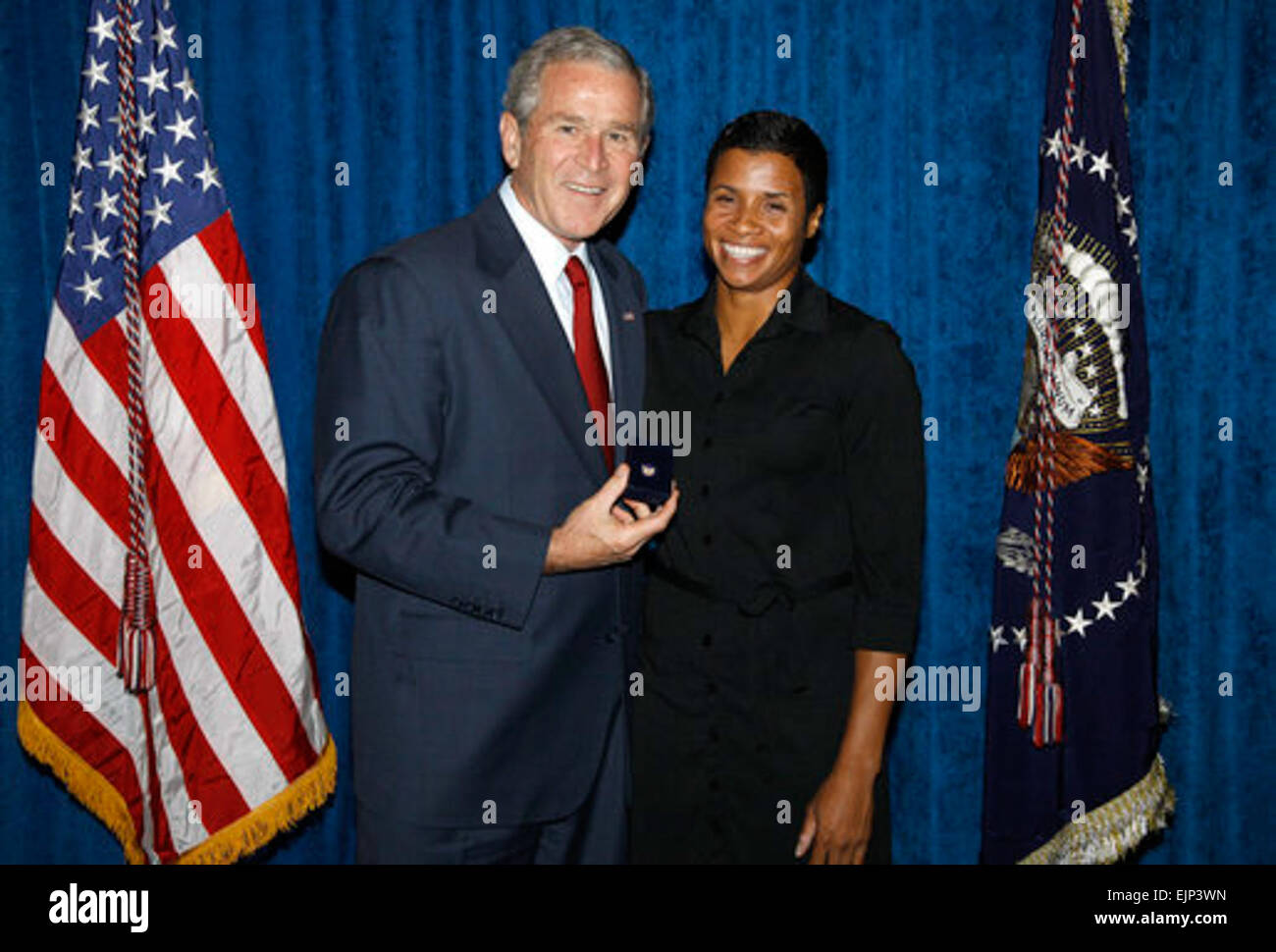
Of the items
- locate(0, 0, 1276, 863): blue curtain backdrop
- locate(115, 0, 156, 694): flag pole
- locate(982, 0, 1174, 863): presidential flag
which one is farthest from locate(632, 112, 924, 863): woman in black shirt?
locate(115, 0, 156, 694): flag pole

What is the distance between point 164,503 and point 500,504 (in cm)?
123

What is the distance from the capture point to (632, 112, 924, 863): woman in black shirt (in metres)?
1.96

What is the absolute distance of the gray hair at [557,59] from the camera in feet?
6.53

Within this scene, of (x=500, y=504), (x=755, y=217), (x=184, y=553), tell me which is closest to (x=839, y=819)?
(x=500, y=504)

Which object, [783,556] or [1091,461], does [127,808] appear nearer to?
[783,556]

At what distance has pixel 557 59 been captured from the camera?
200 cm

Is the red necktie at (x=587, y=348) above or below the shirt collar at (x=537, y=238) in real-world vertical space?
below

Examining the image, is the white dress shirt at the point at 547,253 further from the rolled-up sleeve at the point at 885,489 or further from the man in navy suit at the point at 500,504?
the rolled-up sleeve at the point at 885,489

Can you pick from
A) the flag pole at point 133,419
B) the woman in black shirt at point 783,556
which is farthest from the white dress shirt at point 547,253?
the flag pole at point 133,419

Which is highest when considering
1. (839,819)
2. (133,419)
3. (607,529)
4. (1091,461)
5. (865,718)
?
(133,419)

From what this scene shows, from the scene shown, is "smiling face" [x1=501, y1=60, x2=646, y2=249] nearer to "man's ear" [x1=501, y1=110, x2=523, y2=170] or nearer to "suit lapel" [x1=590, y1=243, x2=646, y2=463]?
"man's ear" [x1=501, y1=110, x2=523, y2=170]

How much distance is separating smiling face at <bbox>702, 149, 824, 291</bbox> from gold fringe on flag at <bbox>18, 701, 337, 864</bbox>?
5.87ft

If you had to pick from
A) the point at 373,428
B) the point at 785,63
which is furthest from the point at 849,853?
the point at 785,63
